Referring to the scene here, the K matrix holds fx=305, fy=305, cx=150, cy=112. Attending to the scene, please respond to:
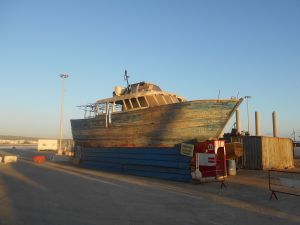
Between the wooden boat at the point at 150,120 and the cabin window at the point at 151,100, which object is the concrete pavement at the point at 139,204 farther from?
the cabin window at the point at 151,100

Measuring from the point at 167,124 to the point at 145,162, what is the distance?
10.0 ft

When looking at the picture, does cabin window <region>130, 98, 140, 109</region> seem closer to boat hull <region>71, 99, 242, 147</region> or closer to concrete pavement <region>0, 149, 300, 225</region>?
boat hull <region>71, 99, 242, 147</region>

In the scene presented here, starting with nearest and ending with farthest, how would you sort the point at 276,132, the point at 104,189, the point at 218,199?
the point at 218,199
the point at 104,189
the point at 276,132

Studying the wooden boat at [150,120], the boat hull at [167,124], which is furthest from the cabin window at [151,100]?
the boat hull at [167,124]

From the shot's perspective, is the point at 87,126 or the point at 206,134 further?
the point at 87,126

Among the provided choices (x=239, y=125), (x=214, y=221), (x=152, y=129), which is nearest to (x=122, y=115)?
(x=152, y=129)

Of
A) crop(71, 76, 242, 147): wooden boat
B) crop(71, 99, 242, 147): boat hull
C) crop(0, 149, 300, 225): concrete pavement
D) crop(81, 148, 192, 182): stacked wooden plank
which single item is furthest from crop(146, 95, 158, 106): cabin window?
crop(0, 149, 300, 225): concrete pavement

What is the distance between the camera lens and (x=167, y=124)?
67.2 feet

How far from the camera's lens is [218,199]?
12.1m

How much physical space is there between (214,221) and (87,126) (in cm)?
2083

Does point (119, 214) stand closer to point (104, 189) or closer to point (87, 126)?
point (104, 189)

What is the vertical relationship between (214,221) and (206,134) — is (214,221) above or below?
below

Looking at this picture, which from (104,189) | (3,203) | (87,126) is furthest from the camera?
(87,126)

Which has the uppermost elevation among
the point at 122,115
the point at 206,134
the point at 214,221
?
the point at 122,115
